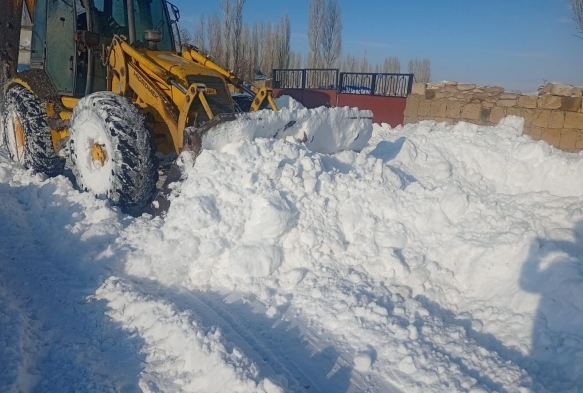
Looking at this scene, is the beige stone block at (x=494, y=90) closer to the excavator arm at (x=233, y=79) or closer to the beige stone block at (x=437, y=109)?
the beige stone block at (x=437, y=109)

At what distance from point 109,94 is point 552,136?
7984 millimetres

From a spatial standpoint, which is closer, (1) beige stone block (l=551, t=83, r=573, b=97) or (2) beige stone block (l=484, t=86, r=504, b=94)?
(1) beige stone block (l=551, t=83, r=573, b=97)

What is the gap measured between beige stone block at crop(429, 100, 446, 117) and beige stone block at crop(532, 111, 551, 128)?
1964mm

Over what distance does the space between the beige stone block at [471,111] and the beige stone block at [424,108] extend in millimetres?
922

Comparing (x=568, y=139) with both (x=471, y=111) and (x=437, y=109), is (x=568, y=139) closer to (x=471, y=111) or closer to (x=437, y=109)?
(x=471, y=111)

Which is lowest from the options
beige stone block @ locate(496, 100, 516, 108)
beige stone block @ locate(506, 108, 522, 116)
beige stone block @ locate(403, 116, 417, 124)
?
beige stone block @ locate(403, 116, 417, 124)

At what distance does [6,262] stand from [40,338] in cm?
143

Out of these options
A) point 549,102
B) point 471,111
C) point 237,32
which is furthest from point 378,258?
point 237,32

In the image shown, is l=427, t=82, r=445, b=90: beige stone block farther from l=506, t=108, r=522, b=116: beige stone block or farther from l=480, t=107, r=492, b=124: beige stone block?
l=506, t=108, r=522, b=116: beige stone block

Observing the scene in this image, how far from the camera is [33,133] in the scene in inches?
245

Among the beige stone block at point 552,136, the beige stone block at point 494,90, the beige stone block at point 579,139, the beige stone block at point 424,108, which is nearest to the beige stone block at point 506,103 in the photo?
the beige stone block at point 494,90

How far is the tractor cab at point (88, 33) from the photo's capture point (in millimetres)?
5879

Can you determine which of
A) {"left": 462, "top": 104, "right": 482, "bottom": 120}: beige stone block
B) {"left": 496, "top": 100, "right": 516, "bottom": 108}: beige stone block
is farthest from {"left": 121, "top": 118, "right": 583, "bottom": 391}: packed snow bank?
{"left": 462, "top": 104, "right": 482, "bottom": 120}: beige stone block

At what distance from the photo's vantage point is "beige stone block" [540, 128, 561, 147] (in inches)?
343
